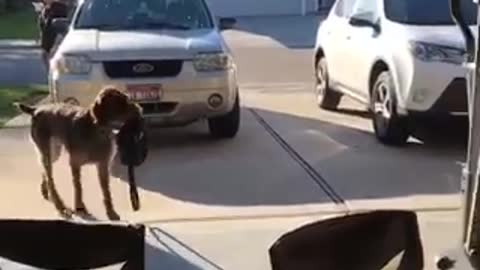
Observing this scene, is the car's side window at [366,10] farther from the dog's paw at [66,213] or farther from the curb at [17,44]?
the curb at [17,44]

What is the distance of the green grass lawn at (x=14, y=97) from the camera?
1473 cm

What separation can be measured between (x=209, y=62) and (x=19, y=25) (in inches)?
902

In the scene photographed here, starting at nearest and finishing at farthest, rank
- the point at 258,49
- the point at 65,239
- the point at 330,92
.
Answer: the point at 65,239, the point at 330,92, the point at 258,49

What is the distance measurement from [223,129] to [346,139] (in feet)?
4.01

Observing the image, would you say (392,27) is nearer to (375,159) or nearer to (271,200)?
(375,159)

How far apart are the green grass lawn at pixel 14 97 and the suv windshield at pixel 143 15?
223 centimetres

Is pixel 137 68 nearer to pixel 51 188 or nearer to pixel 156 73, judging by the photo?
pixel 156 73

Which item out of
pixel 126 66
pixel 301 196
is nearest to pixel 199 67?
pixel 126 66

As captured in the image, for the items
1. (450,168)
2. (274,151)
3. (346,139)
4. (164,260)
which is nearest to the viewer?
(164,260)

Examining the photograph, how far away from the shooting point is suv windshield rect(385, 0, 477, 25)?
11.9m

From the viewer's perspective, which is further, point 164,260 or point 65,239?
point 164,260

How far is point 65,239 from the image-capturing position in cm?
385

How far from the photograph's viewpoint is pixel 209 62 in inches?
455

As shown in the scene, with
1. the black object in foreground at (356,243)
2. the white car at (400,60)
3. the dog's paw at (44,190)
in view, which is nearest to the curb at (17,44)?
the white car at (400,60)
